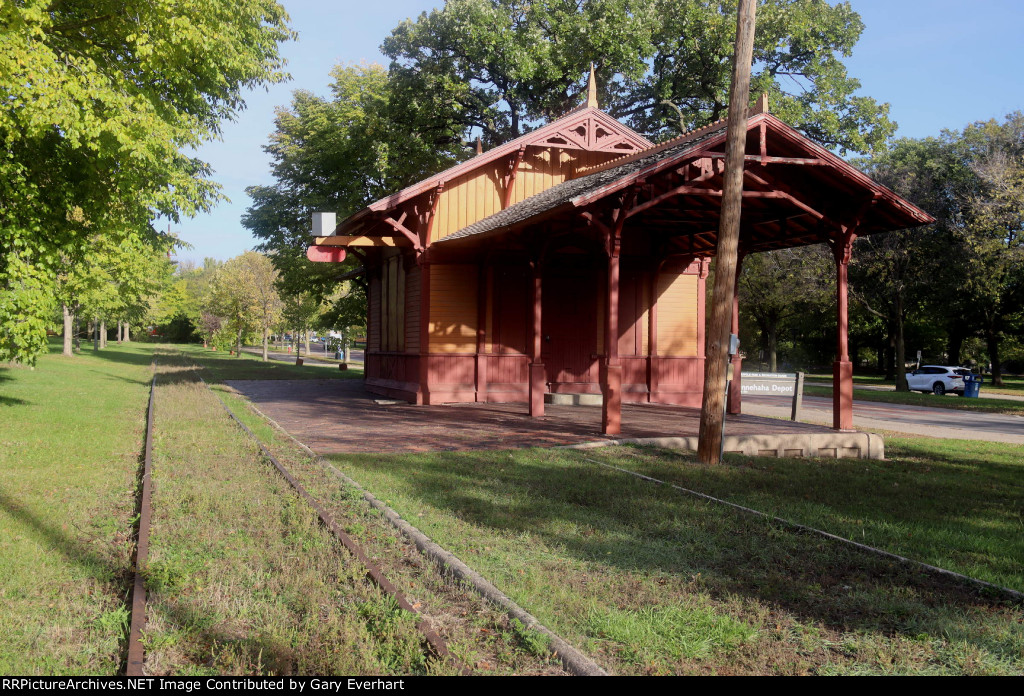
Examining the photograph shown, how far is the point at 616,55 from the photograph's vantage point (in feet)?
93.1

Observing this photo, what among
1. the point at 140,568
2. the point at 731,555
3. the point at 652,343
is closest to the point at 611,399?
the point at 731,555

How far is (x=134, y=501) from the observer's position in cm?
766

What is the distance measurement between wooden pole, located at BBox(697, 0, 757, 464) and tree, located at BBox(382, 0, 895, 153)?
19.4m

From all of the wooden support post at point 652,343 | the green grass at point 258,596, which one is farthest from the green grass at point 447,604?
the wooden support post at point 652,343

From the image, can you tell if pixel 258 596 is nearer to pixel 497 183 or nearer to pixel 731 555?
pixel 731 555

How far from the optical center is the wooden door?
19.5 metres

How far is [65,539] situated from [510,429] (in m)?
8.27

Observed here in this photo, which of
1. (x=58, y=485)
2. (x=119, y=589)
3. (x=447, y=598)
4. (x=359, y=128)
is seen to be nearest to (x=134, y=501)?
(x=58, y=485)

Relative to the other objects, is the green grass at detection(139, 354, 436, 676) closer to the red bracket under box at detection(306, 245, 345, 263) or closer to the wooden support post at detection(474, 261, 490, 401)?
the red bracket under box at detection(306, 245, 345, 263)

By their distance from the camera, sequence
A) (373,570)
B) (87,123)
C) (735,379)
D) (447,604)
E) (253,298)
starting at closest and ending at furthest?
(447,604) < (373,570) < (87,123) < (735,379) < (253,298)

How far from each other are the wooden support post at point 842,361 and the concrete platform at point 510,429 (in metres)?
0.44

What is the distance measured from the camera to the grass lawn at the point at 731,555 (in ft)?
13.6

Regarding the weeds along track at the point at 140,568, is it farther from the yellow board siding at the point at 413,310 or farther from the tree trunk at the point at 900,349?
the tree trunk at the point at 900,349

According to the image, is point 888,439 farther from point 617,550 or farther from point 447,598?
point 447,598
